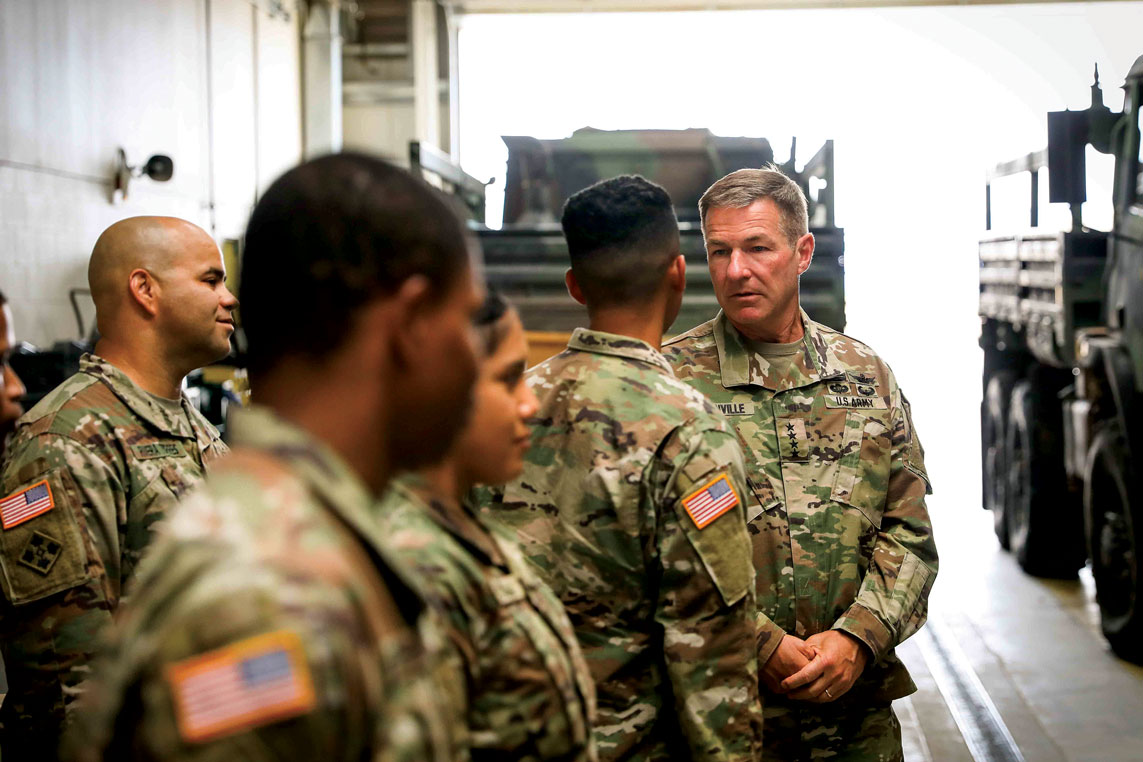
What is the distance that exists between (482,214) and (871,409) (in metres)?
5.71

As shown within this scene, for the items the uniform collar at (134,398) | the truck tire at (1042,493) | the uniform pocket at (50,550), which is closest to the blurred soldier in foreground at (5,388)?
the uniform pocket at (50,550)

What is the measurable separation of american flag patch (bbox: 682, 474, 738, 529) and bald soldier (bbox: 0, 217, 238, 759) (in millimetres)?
1075

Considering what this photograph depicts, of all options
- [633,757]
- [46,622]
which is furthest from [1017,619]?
[46,622]

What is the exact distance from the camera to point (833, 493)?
2.43m

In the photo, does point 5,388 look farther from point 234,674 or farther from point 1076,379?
point 1076,379

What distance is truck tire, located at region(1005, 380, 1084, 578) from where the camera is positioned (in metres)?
6.95

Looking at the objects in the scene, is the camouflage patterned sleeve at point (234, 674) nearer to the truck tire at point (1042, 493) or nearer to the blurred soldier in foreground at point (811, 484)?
the blurred soldier in foreground at point (811, 484)

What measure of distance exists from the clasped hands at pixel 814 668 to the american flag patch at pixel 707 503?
54 cm

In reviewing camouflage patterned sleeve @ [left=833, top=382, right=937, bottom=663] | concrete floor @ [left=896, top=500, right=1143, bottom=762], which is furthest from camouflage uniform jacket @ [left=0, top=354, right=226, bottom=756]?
concrete floor @ [left=896, top=500, right=1143, bottom=762]

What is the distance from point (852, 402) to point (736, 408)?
0.24 m

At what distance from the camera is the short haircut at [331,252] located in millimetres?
887

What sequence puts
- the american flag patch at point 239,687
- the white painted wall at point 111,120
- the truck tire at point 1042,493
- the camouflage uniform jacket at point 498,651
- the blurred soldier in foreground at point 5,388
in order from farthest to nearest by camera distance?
1. the truck tire at point 1042,493
2. the white painted wall at point 111,120
3. the blurred soldier in foreground at point 5,388
4. the camouflage uniform jacket at point 498,651
5. the american flag patch at point 239,687

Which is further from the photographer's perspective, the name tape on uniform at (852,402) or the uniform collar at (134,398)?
the name tape on uniform at (852,402)

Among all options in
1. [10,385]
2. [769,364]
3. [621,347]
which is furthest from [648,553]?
[10,385]
